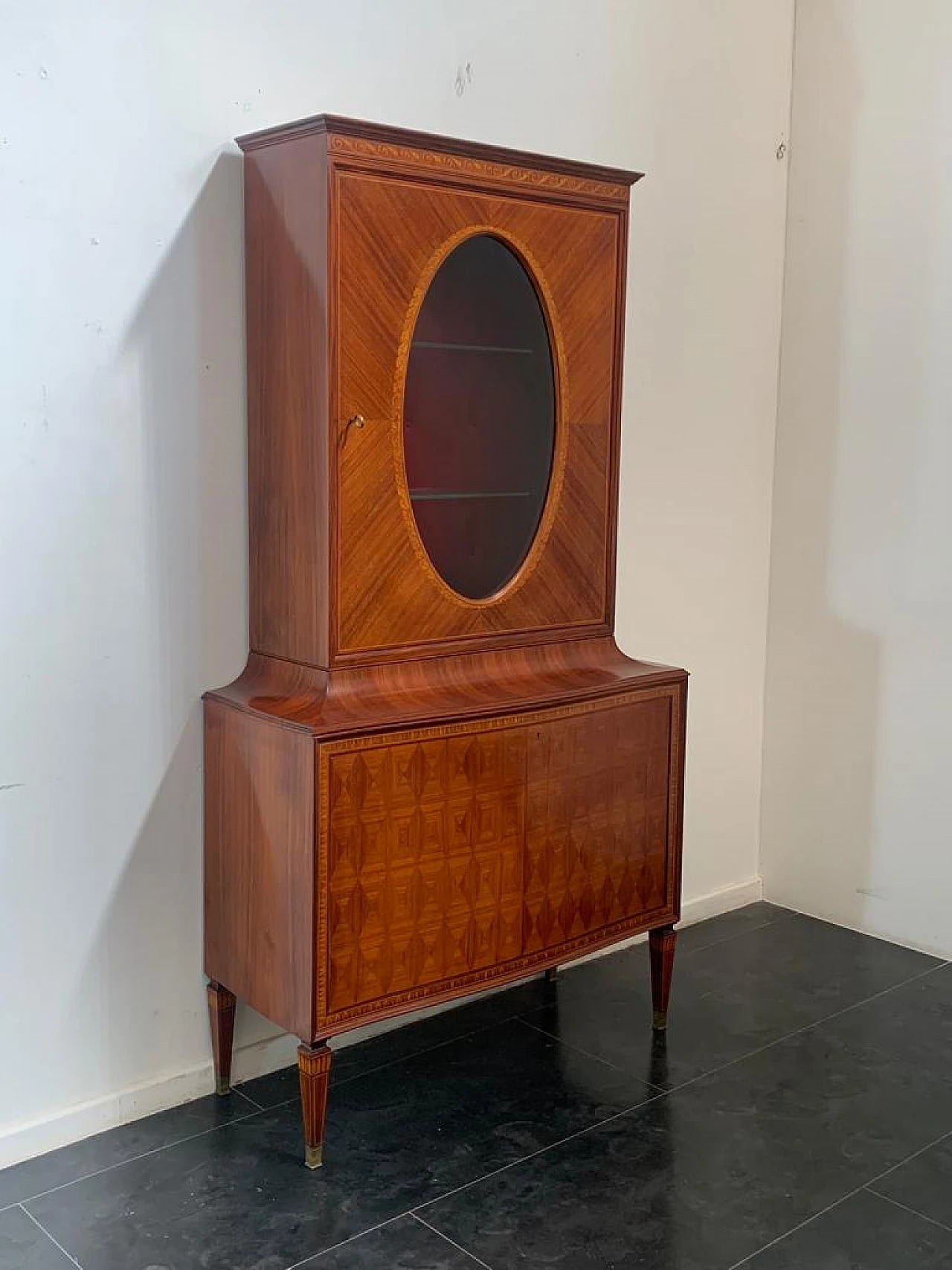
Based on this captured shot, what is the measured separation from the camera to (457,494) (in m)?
2.38

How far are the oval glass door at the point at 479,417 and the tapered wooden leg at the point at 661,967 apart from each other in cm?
83

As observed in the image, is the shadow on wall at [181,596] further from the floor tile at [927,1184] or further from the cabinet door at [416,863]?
the floor tile at [927,1184]

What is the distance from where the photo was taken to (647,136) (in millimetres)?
2996

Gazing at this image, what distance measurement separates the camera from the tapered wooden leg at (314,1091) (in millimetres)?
2188

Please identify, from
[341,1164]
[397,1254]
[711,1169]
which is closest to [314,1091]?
[341,1164]

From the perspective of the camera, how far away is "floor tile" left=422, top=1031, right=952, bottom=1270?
6.74 feet

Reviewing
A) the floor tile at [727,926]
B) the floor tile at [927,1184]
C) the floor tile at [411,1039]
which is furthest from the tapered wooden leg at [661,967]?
the floor tile at [927,1184]

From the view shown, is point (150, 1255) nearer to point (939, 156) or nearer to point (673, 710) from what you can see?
point (673, 710)

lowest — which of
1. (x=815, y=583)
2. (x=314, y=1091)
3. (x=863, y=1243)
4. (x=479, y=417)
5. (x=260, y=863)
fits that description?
(x=863, y=1243)

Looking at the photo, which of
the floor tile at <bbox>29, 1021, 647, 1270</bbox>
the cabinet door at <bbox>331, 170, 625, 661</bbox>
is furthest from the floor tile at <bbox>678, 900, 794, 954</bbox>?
the cabinet door at <bbox>331, 170, 625, 661</bbox>

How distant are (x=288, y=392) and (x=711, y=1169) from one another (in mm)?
1465

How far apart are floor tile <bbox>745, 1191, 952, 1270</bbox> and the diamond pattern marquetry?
651mm

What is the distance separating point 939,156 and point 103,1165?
105 inches

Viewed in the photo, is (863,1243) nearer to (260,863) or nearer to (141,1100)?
(260,863)
